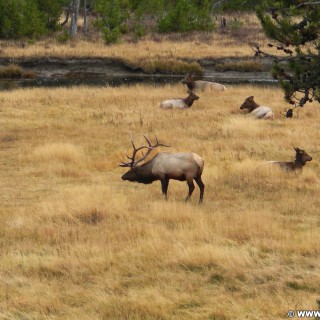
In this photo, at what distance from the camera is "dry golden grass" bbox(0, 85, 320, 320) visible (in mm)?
7176

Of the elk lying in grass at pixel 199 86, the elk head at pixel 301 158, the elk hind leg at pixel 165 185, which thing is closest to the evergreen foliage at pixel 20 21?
the elk lying in grass at pixel 199 86

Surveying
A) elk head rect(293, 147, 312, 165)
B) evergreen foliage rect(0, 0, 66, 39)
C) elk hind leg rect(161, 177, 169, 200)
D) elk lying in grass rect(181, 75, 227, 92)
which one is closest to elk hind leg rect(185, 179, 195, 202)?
elk hind leg rect(161, 177, 169, 200)

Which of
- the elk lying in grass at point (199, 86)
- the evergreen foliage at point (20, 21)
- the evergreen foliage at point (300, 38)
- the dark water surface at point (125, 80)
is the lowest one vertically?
the dark water surface at point (125, 80)

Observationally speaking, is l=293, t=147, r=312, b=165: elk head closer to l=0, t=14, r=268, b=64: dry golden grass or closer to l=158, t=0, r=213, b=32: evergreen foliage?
l=0, t=14, r=268, b=64: dry golden grass

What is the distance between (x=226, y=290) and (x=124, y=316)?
1489mm

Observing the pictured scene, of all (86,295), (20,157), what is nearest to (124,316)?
(86,295)

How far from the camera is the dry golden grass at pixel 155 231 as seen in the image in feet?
23.5

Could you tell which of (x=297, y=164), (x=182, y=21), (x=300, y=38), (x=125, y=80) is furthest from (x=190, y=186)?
(x=182, y=21)

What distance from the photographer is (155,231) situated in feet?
31.7

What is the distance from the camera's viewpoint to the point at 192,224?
10148 mm

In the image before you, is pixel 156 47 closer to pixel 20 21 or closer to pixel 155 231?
pixel 20 21

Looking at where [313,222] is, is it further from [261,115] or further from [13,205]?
[261,115]

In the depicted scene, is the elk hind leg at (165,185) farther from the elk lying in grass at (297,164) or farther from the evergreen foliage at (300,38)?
the elk lying in grass at (297,164)

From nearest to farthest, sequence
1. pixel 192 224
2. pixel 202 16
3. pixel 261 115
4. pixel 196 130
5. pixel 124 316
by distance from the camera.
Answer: pixel 124 316 → pixel 192 224 → pixel 196 130 → pixel 261 115 → pixel 202 16
